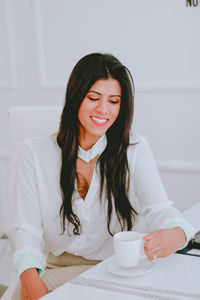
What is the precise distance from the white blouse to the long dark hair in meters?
0.02

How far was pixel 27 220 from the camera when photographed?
4.95 ft

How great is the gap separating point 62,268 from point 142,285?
1.81 ft

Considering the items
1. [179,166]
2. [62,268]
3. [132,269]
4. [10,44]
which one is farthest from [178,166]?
[132,269]

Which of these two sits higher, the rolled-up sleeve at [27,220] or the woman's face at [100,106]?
the woman's face at [100,106]

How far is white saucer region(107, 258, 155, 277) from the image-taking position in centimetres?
107

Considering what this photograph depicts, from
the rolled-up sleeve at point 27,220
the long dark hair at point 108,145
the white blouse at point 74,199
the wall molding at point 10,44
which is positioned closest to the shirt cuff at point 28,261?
the rolled-up sleeve at point 27,220

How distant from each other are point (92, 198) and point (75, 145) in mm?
196

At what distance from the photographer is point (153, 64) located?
247cm

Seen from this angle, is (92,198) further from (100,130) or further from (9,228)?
(9,228)

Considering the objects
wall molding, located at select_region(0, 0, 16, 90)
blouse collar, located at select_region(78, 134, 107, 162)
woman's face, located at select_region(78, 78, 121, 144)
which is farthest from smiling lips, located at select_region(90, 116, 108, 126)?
wall molding, located at select_region(0, 0, 16, 90)

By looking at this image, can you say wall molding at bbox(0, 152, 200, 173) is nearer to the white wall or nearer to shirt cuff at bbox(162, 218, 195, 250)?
the white wall

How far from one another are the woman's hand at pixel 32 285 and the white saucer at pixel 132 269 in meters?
0.26

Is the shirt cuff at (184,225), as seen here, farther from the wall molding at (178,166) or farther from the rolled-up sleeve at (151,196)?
the wall molding at (178,166)

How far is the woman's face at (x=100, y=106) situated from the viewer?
1.50 meters
